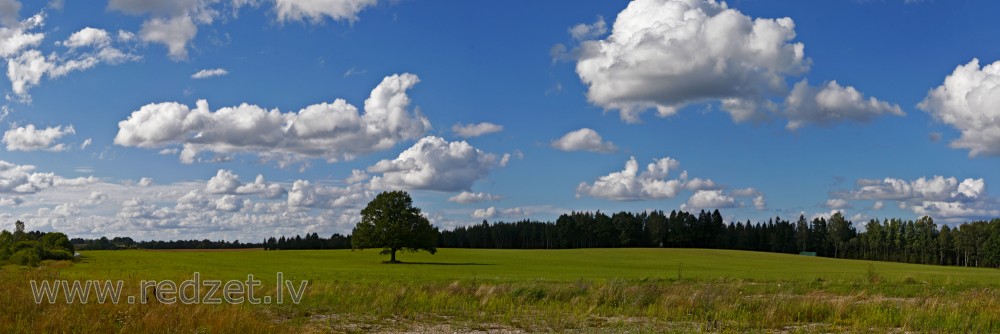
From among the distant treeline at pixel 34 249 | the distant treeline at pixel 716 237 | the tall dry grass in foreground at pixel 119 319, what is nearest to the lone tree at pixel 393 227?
the distant treeline at pixel 34 249

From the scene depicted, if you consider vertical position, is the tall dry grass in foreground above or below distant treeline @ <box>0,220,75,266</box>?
above

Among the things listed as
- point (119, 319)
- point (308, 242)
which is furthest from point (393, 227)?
point (308, 242)

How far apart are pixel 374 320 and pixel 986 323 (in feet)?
57.4

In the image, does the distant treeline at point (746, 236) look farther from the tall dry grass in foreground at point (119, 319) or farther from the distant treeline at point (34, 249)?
the tall dry grass in foreground at point (119, 319)

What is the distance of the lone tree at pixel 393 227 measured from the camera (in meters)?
82.1

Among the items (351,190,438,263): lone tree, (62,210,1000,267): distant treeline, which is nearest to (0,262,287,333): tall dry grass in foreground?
(351,190,438,263): lone tree

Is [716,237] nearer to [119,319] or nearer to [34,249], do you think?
[34,249]

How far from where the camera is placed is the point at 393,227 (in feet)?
270

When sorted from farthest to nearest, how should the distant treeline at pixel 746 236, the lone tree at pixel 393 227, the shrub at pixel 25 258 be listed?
the distant treeline at pixel 746 236, the lone tree at pixel 393 227, the shrub at pixel 25 258

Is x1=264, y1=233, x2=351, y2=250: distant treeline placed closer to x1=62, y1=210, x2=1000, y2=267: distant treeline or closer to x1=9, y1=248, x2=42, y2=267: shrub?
x1=62, y1=210, x2=1000, y2=267: distant treeline

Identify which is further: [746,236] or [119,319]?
[746,236]

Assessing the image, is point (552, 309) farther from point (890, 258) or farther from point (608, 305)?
point (890, 258)

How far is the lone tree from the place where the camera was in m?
82.1

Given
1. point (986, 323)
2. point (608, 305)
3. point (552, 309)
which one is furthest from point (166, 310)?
point (986, 323)
